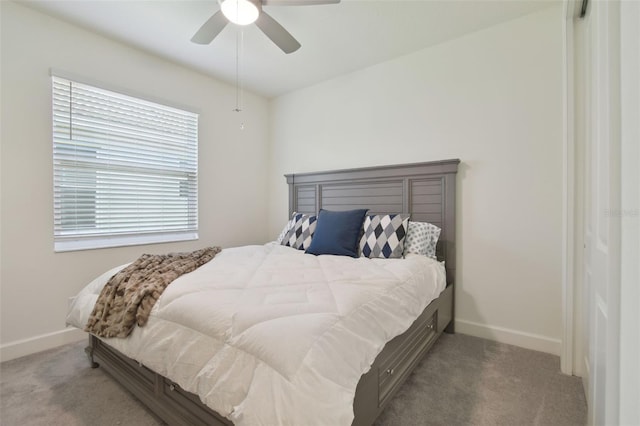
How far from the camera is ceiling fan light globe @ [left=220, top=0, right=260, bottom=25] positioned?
172 cm

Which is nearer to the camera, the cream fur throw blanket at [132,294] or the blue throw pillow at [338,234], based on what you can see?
the cream fur throw blanket at [132,294]

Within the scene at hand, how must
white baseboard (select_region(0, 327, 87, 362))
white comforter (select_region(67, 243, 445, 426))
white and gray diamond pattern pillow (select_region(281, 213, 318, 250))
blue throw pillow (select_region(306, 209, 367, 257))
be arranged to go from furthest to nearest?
white and gray diamond pattern pillow (select_region(281, 213, 318, 250)) → blue throw pillow (select_region(306, 209, 367, 257)) → white baseboard (select_region(0, 327, 87, 362)) → white comforter (select_region(67, 243, 445, 426))

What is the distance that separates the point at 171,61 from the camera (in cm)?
289

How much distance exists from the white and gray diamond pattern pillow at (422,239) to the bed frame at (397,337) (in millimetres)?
171

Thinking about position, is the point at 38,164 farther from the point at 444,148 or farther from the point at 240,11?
the point at 444,148

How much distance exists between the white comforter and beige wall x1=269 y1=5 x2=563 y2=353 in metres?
0.98

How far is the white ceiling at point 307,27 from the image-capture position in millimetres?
2092

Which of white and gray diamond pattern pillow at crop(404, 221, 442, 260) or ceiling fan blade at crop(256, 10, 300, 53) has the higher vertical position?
ceiling fan blade at crop(256, 10, 300, 53)

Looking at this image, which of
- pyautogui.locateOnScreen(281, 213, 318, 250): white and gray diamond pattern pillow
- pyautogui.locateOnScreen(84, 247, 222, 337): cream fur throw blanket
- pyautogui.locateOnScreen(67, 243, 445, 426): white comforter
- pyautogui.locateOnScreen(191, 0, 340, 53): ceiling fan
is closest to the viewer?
pyautogui.locateOnScreen(67, 243, 445, 426): white comforter

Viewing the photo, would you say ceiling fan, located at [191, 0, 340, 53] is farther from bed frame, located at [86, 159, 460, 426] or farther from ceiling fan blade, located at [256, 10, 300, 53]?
bed frame, located at [86, 159, 460, 426]

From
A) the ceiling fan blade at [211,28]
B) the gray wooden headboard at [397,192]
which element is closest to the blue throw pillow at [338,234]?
the gray wooden headboard at [397,192]

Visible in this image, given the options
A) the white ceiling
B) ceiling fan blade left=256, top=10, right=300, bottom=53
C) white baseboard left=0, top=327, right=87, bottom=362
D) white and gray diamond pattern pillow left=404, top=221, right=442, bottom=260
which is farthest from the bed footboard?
the white ceiling

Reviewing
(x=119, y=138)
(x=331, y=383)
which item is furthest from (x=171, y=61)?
(x=331, y=383)

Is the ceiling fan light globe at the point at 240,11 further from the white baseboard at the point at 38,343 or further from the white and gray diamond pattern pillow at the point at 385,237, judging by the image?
the white baseboard at the point at 38,343
